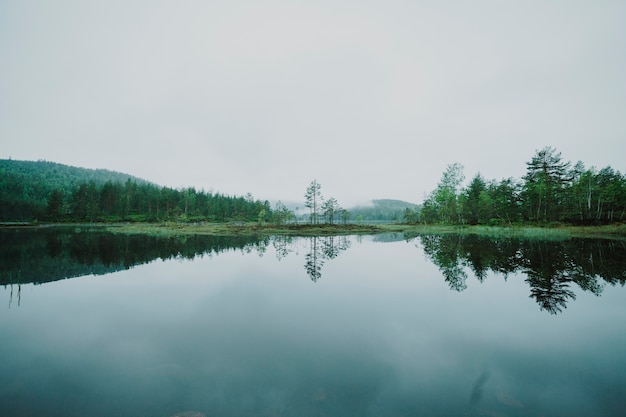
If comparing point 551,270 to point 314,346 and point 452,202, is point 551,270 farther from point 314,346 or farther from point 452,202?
point 452,202

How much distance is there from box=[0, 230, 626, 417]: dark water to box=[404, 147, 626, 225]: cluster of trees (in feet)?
173

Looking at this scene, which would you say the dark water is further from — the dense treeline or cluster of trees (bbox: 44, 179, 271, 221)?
cluster of trees (bbox: 44, 179, 271, 221)

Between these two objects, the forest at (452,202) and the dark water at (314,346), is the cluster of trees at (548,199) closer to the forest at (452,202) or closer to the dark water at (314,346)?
the forest at (452,202)

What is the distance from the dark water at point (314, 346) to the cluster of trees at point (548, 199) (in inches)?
2074

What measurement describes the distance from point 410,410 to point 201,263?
19416 millimetres

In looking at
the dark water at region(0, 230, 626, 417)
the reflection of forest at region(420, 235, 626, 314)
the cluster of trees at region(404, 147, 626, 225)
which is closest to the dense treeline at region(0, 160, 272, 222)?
the cluster of trees at region(404, 147, 626, 225)

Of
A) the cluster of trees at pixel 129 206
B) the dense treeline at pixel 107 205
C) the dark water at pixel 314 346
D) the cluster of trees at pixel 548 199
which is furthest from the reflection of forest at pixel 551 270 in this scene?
the cluster of trees at pixel 129 206

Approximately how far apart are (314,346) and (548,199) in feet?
231

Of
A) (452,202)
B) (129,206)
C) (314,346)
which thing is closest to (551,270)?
(314,346)

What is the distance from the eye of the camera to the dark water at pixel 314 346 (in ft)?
17.3

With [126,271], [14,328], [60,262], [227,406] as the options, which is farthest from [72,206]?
[227,406]

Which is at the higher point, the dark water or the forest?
the forest

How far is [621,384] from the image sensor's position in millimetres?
5742

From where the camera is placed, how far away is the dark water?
5.27m
